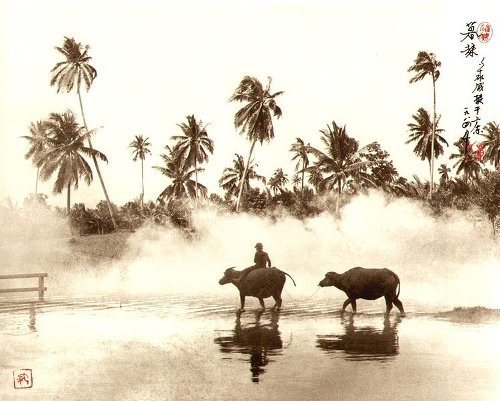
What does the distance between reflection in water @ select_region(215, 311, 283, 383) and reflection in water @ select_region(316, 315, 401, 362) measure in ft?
2.87

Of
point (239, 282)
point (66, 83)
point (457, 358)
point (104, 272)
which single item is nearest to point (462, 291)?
point (239, 282)

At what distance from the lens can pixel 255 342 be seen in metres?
12.5

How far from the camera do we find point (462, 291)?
23.5 metres

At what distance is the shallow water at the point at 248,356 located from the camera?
9.38 m

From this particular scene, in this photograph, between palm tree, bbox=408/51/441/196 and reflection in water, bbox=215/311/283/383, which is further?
palm tree, bbox=408/51/441/196

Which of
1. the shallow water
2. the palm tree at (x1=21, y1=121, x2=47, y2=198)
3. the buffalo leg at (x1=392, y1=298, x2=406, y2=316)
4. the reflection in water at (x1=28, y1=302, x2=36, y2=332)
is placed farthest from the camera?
the palm tree at (x1=21, y1=121, x2=47, y2=198)

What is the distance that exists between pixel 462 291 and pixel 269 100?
564 inches

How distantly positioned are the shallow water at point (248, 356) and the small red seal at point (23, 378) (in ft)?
0.35

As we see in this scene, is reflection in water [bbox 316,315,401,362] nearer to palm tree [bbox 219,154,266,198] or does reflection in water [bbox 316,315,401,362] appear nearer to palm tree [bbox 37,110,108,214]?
palm tree [bbox 37,110,108,214]

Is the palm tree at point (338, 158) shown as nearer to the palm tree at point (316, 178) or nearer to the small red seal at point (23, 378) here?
the palm tree at point (316, 178)

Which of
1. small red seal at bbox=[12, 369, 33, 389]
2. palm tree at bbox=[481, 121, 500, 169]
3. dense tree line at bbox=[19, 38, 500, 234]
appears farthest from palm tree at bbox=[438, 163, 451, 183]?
small red seal at bbox=[12, 369, 33, 389]

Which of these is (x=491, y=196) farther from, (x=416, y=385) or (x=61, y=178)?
(x=416, y=385)

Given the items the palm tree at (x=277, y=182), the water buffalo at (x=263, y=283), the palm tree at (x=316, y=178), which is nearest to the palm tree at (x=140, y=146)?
the water buffalo at (x=263, y=283)

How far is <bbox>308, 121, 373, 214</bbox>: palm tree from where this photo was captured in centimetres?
3731
